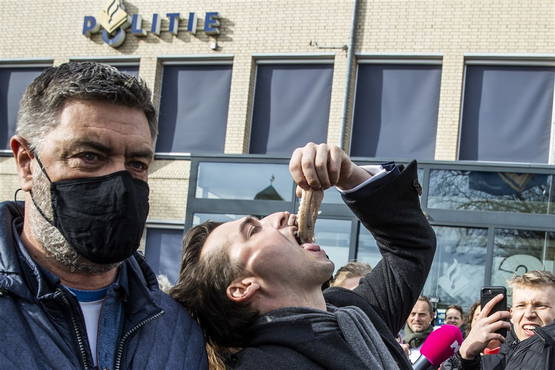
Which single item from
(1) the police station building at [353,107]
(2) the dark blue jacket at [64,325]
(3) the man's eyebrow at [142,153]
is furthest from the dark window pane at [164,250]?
(3) the man's eyebrow at [142,153]

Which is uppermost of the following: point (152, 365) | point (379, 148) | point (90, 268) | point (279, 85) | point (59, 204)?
point (279, 85)

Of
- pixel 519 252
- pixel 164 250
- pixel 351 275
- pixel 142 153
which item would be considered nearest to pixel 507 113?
pixel 519 252

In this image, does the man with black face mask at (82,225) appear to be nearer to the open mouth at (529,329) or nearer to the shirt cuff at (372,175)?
the shirt cuff at (372,175)

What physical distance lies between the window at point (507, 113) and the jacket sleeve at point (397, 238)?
1163cm

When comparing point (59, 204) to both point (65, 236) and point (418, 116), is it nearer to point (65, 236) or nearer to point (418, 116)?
point (65, 236)

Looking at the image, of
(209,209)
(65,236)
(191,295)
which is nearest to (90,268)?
(65,236)

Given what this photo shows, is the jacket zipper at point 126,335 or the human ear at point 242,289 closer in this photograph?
the jacket zipper at point 126,335

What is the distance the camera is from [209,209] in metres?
14.2

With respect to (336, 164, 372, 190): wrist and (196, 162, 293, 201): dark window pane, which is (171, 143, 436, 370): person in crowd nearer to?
(336, 164, 372, 190): wrist

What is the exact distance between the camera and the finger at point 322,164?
296cm

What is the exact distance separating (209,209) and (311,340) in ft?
37.4

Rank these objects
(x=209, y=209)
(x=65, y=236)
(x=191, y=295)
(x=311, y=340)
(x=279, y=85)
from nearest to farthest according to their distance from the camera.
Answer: (x=65, y=236) → (x=311, y=340) → (x=191, y=295) → (x=209, y=209) → (x=279, y=85)

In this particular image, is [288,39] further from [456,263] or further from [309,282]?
[309,282]

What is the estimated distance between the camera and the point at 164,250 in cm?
1591
